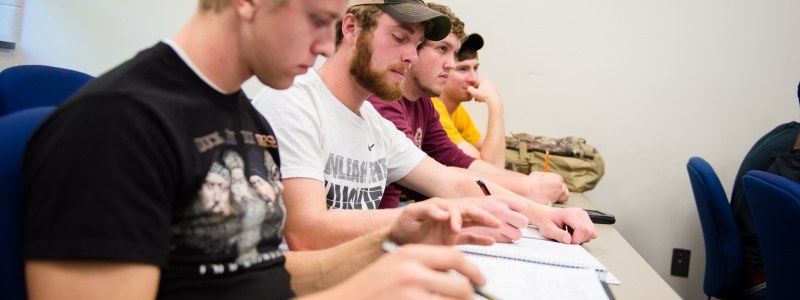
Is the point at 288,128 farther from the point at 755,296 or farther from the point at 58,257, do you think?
the point at 755,296

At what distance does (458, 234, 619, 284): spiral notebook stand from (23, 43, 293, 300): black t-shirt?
0.45 metres

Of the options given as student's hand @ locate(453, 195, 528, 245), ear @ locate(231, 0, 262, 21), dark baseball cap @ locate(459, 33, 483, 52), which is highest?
ear @ locate(231, 0, 262, 21)

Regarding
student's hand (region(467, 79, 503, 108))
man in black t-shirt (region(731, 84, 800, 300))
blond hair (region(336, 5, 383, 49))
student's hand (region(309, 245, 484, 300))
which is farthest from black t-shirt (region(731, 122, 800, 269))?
student's hand (region(309, 245, 484, 300))

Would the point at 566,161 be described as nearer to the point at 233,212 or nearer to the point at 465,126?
the point at 465,126

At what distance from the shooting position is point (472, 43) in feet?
8.01

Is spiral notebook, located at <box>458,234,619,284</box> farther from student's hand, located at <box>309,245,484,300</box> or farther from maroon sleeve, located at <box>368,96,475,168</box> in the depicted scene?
maroon sleeve, located at <box>368,96,475,168</box>

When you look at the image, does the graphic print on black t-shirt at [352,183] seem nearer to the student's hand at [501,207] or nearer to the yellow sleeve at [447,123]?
the student's hand at [501,207]

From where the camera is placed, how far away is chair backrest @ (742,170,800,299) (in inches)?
51.3

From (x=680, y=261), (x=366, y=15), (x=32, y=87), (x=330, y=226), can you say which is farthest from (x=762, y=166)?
(x=32, y=87)

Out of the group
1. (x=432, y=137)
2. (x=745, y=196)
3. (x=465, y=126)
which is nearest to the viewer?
(x=745, y=196)

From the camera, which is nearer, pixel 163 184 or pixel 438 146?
pixel 163 184

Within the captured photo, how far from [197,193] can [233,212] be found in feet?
0.19

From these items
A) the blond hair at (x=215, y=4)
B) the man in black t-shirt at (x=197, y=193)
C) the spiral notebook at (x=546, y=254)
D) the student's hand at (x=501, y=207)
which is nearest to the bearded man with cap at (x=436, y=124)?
the spiral notebook at (x=546, y=254)

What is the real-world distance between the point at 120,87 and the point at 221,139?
14cm
